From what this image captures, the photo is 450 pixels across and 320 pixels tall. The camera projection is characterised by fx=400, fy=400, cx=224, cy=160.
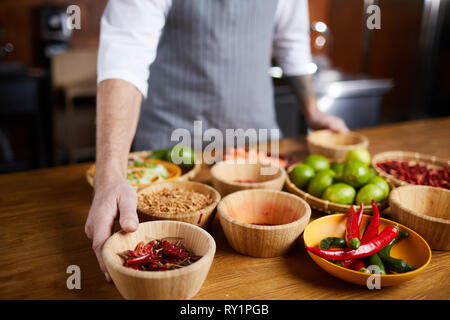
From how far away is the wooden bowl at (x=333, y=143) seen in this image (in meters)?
1.63

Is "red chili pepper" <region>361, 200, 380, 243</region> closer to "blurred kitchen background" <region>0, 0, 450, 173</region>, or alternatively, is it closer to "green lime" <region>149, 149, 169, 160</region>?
"green lime" <region>149, 149, 169, 160</region>

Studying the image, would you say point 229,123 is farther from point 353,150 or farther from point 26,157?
point 26,157

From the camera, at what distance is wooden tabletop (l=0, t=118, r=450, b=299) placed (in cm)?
88

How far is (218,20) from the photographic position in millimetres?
1757

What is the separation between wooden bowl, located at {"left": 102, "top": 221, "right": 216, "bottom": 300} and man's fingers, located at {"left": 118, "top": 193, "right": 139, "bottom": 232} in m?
0.03

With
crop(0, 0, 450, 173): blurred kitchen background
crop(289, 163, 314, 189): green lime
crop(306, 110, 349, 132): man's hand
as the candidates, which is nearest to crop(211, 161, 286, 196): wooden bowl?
crop(289, 163, 314, 189): green lime

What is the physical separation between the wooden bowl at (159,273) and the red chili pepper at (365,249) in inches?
10.1

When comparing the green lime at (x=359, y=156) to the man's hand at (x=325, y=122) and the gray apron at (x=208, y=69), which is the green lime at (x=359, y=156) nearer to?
the man's hand at (x=325, y=122)

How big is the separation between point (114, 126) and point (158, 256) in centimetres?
49

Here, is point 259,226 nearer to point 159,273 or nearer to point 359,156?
point 159,273

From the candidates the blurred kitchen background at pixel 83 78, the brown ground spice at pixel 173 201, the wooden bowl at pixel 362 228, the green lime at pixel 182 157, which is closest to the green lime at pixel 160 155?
the green lime at pixel 182 157

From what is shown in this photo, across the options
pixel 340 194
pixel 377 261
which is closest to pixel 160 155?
pixel 340 194
